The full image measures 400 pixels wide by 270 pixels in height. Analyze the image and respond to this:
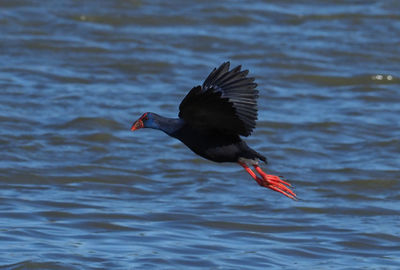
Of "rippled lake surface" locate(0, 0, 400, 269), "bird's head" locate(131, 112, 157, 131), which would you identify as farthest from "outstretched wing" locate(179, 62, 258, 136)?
"rippled lake surface" locate(0, 0, 400, 269)

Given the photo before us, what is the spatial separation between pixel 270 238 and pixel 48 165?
3.20m

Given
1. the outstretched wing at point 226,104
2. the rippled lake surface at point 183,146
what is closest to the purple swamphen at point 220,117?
the outstretched wing at point 226,104

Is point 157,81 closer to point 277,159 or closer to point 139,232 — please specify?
point 277,159

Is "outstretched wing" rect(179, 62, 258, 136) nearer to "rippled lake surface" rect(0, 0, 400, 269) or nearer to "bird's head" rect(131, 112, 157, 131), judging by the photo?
"bird's head" rect(131, 112, 157, 131)

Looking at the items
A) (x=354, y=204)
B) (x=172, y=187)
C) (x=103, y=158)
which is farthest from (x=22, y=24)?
(x=354, y=204)

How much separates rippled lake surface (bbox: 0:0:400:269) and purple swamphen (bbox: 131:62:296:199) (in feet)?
6.32

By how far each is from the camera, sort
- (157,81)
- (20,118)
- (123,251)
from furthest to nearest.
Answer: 1. (157,81)
2. (20,118)
3. (123,251)

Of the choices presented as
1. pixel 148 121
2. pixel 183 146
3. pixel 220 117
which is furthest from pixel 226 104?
pixel 183 146

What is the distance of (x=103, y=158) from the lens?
486 inches

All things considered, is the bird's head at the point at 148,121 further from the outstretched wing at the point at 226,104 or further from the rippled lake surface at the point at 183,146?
the rippled lake surface at the point at 183,146

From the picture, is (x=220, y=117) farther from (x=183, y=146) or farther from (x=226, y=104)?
(x=183, y=146)

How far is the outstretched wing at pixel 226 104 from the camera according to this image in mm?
6941

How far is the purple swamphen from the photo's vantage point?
6.94 metres

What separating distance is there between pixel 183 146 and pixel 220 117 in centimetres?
584
